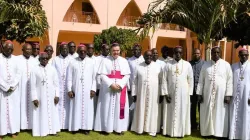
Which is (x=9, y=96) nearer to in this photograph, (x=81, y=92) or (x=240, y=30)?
(x=81, y=92)

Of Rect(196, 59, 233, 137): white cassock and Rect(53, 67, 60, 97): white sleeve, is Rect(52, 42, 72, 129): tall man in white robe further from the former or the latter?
Rect(196, 59, 233, 137): white cassock

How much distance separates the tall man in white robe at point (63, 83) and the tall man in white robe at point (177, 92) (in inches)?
90.4

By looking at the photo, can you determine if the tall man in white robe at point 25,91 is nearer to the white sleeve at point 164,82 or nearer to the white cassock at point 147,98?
the white cassock at point 147,98

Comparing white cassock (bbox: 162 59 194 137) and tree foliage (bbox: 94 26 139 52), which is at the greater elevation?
tree foliage (bbox: 94 26 139 52)

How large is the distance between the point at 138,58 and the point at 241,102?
2.85 m

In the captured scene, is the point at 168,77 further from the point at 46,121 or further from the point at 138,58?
the point at 46,121

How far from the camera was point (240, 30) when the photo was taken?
43.0ft

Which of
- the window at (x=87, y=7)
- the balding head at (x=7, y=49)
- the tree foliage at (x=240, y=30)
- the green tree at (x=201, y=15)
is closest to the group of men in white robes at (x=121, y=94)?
the balding head at (x=7, y=49)

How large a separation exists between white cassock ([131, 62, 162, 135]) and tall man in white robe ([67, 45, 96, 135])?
3.63 feet

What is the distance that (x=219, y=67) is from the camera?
26.6 feet

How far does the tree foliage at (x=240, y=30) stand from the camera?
12692 millimetres

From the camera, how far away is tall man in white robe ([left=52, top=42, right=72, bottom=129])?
8.33 meters

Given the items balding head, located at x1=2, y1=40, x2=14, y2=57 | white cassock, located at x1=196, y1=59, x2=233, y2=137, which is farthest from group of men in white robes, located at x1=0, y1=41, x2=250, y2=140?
balding head, located at x1=2, y1=40, x2=14, y2=57

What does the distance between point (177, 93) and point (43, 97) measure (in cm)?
303
